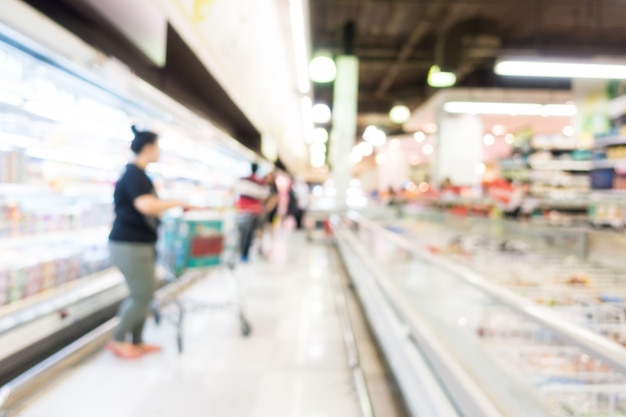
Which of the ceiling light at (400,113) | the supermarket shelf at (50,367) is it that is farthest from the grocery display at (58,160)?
the ceiling light at (400,113)

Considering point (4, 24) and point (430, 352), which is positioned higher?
point (4, 24)

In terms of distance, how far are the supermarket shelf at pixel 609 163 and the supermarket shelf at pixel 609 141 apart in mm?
328

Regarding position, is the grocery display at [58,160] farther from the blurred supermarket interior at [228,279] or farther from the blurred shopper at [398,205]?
the blurred shopper at [398,205]

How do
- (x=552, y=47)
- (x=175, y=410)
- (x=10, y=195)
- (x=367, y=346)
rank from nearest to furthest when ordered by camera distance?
(x=175, y=410) → (x=10, y=195) → (x=367, y=346) → (x=552, y=47)

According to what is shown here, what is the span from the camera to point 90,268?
4145mm

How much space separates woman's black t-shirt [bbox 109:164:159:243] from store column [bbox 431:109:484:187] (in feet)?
37.9

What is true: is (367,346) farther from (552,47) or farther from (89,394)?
(552,47)

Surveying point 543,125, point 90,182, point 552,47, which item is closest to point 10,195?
point 90,182

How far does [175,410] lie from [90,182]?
8.04ft

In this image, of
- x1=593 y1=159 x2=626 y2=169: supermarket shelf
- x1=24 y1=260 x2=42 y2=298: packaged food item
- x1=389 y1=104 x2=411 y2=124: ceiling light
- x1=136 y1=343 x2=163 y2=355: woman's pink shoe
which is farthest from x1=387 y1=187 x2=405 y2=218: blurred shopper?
x1=24 y1=260 x2=42 y2=298: packaged food item

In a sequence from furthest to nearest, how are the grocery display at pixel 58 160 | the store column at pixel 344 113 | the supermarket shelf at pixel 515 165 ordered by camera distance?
the supermarket shelf at pixel 515 165 < the store column at pixel 344 113 < the grocery display at pixel 58 160

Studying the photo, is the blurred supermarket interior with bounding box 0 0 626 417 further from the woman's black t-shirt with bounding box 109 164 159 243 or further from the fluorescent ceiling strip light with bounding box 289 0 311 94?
the woman's black t-shirt with bounding box 109 164 159 243

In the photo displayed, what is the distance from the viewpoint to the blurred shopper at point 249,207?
6413 mm

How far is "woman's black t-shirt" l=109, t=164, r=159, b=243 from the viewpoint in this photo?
9.91 ft
